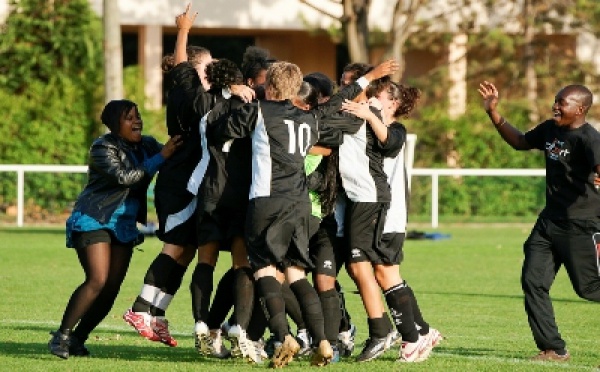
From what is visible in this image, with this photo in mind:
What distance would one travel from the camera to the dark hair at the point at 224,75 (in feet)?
29.9

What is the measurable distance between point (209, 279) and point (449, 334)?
2.99 m

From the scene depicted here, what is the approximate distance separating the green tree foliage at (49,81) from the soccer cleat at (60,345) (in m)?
16.3

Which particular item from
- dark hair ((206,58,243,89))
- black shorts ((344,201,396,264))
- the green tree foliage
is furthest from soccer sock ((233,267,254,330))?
the green tree foliage

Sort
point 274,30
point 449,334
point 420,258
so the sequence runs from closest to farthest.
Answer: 1. point 449,334
2. point 420,258
3. point 274,30

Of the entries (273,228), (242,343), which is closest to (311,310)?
(242,343)

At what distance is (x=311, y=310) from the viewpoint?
29.2 feet

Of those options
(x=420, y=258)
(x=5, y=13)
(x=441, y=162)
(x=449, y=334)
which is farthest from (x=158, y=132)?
(x=449, y=334)

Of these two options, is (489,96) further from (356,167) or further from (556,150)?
(356,167)

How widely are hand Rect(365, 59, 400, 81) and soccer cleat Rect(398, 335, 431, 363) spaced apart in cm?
186

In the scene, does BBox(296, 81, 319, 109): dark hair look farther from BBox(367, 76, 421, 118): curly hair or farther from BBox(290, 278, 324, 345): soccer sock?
BBox(290, 278, 324, 345): soccer sock

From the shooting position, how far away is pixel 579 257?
31.4 feet

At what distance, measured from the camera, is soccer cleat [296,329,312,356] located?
31.4 ft

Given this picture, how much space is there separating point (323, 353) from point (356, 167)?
137cm

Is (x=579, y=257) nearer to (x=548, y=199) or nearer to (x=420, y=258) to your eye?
(x=548, y=199)
